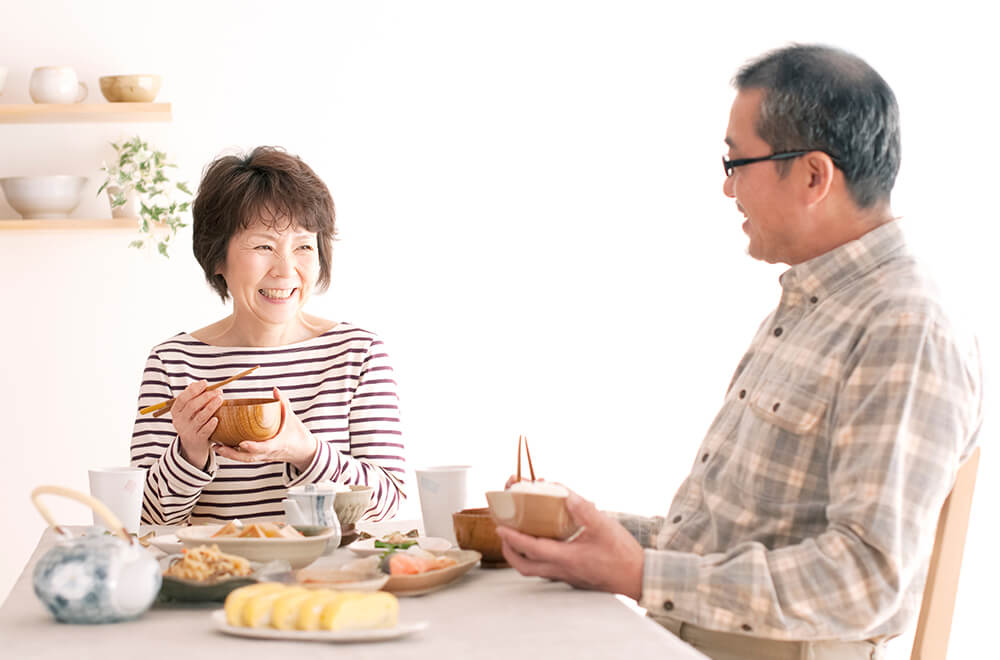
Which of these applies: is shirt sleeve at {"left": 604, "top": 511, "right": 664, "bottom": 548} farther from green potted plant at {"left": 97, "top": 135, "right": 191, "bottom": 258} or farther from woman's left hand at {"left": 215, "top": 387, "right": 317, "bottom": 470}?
green potted plant at {"left": 97, "top": 135, "right": 191, "bottom": 258}

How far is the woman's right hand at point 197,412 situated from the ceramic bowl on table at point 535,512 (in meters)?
0.63

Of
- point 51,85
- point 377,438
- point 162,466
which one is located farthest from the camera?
point 51,85

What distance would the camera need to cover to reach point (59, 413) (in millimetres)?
3518

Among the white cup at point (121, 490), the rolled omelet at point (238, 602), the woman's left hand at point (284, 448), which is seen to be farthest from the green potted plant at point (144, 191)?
the rolled omelet at point (238, 602)

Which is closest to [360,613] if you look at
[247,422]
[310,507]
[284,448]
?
[310,507]

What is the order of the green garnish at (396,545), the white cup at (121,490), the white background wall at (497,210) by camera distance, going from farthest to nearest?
the white background wall at (497,210) → the white cup at (121,490) → the green garnish at (396,545)

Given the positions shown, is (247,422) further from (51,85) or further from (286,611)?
(51,85)

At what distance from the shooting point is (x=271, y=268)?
89.0 inches

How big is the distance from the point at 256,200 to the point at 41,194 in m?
1.43

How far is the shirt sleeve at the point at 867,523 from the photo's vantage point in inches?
49.5

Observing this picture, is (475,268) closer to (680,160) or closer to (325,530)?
(680,160)

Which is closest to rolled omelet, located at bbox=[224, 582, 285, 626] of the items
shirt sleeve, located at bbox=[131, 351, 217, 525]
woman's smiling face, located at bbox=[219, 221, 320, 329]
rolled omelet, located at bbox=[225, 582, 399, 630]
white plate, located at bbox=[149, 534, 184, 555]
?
rolled omelet, located at bbox=[225, 582, 399, 630]

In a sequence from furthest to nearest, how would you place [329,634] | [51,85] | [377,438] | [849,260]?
[51,85], [377,438], [849,260], [329,634]

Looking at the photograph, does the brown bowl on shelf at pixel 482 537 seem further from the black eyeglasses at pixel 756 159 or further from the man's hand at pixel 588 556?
the black eyeglasses at pixel 756 159
